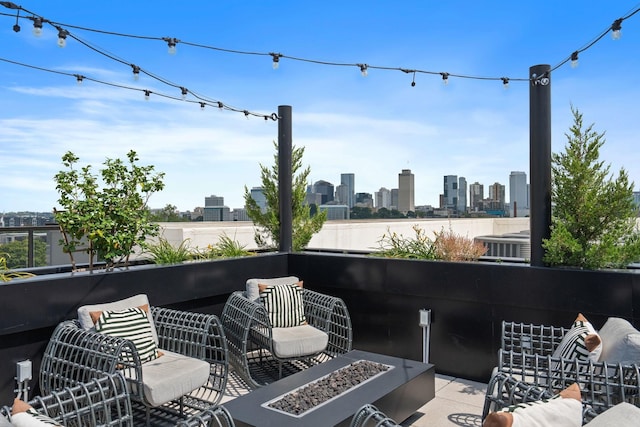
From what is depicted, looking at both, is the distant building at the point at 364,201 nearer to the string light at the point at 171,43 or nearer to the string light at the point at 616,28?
the string light at the point at 171,43

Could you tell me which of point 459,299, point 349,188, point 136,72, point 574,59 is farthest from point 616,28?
point 349,188

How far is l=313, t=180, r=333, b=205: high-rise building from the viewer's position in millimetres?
7416

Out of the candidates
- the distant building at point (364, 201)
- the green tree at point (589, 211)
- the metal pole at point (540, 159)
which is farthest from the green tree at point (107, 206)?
the distant building at point (364, 201)

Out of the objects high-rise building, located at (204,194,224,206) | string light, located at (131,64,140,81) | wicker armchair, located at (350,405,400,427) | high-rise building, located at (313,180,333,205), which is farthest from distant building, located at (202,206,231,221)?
wicker armchair, located at (350,405,400,427)

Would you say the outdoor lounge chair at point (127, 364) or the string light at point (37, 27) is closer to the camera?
the outdoor lounge chair at point (127, 364)

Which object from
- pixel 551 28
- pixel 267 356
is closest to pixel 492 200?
pixel 551 28

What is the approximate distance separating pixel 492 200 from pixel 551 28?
2879 millimetres

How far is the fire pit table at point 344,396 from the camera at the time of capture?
2791 mm

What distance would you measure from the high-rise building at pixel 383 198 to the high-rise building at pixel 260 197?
143 inches

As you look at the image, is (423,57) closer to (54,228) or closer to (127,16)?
(127,16)

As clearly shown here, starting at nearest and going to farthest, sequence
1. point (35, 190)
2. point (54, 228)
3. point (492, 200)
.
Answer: point (54, 228) → point (35, 190) → point (492, 200)

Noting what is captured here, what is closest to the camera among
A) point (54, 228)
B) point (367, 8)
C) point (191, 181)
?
point (54, 228)

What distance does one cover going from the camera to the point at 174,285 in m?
4.68

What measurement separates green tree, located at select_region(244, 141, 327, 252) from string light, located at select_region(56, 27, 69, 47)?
10.5ft
